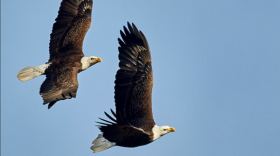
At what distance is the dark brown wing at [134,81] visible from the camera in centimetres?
1296

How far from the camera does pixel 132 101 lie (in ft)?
43.0

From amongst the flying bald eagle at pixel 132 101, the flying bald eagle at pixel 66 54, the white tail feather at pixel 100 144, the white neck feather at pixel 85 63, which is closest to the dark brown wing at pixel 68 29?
the flying bald eagle at pixel 66 54

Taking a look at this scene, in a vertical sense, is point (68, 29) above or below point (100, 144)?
above

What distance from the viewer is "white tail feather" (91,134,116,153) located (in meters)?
13.0

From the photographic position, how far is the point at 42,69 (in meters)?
14.3

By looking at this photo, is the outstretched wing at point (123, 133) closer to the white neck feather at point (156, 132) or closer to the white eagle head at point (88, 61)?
the white neck feather at point (156, 132)

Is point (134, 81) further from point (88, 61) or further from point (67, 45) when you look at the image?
point (67, 45)

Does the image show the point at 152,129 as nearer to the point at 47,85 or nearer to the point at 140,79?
the point at 140,79

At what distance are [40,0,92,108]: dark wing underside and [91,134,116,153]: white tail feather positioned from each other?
50.2 inches

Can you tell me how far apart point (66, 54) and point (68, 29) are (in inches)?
27.9

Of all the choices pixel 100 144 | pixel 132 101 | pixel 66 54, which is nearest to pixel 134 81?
pixel 132 101

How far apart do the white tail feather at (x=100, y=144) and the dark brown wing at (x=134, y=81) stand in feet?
2.57

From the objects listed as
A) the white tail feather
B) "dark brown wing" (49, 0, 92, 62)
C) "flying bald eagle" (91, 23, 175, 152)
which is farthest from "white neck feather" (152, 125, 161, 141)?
"dark brown wing" (49, 0, 92, 62)

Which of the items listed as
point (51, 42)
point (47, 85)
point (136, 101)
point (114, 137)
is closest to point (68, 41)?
point (51, 42)
